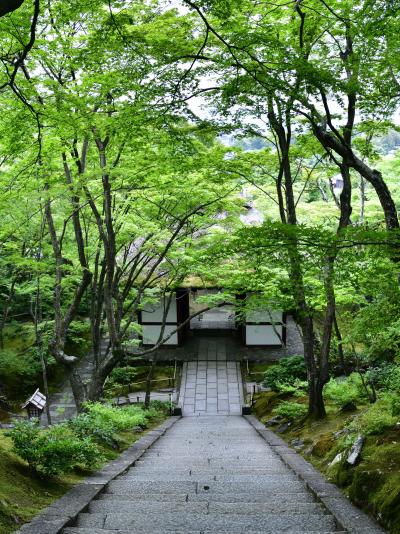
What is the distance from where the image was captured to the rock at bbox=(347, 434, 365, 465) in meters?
5.93

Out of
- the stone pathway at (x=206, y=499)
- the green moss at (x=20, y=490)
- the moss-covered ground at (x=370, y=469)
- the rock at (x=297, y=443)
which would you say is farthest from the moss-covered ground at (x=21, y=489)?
the rock at (x=297, y=443)

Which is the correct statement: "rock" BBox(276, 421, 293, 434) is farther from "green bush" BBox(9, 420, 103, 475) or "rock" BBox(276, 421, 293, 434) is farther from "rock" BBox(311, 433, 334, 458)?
"green bush" BBox(9, 420, 103, 475)

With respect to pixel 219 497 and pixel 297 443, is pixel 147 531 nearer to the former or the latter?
pixel 219 497

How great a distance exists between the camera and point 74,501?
488 centimetres

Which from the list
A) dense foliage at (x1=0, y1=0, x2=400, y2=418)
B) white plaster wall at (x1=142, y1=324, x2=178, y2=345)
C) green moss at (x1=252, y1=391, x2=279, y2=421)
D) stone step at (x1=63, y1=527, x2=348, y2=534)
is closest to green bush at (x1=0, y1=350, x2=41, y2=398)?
white plaster wall at (x1=142, y1=324, x2=178, y2=345)

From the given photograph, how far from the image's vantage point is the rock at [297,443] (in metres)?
9.57

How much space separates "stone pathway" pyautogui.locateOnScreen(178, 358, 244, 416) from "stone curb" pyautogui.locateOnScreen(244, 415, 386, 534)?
31.8ft

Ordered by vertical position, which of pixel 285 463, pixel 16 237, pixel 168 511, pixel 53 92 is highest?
pixel 53 92

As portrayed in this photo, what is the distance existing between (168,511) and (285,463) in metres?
3.77

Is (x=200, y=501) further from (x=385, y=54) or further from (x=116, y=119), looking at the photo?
(x=385, y=54)

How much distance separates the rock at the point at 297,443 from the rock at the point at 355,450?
3395 mm

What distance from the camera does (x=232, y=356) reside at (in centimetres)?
2356

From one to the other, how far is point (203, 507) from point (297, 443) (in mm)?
5563

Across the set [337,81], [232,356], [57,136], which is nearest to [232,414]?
[232,356]
